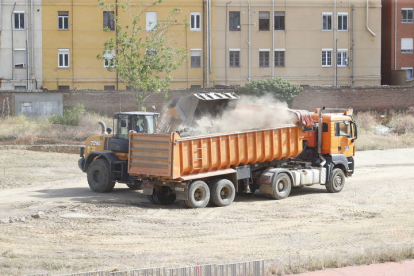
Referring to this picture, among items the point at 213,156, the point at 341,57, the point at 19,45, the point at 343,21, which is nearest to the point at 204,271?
the point at 213,156

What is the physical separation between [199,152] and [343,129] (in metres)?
6.66

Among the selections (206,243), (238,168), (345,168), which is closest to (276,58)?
(345,168)

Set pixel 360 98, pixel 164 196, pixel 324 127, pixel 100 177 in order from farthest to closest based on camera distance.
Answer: pixel 360 98 → pixel 324 127 → pixel 100 177 → pixel 164 196

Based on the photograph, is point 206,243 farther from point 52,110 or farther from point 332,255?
point 52,110

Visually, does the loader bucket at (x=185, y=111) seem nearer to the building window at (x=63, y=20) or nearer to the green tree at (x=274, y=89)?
the green tree at (x=274, y=89)

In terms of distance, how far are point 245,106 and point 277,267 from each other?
33.1 ft

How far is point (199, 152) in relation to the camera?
18297mm

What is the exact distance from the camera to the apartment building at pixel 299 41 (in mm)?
54188

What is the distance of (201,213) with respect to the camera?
17.8m

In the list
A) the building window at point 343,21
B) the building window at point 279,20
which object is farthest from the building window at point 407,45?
the building window at point 279,20

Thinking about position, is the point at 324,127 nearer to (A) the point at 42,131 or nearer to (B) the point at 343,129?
(B) the point at 343,129

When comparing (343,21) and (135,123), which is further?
(343,21)

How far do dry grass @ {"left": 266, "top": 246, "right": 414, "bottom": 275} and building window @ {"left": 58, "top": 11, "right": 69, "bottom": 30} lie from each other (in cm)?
4361

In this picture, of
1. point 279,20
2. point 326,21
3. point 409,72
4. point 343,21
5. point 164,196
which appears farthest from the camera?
point 409,72
